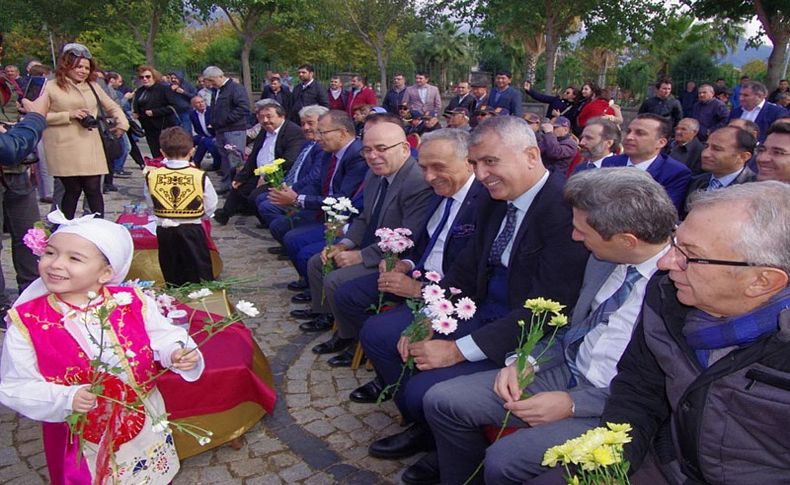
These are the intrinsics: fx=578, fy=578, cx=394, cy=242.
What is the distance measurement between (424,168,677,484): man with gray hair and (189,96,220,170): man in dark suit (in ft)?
30.9

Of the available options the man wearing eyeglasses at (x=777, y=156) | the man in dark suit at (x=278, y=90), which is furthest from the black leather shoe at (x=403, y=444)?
the man in dark suit at (x=278, y=90)

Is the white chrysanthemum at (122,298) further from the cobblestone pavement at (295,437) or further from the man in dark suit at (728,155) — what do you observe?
the man in dark suit at (728,155)

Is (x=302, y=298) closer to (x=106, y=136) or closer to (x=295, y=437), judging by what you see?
(x=295, y=437)

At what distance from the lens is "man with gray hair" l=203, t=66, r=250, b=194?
922 cm

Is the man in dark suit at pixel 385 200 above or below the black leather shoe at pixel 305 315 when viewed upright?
above

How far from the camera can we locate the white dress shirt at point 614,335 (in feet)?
7.39

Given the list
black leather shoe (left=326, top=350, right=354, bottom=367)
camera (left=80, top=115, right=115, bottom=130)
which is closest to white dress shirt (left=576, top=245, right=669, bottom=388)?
black leather shoe (left=326, top=350, right=354, bottom=367)

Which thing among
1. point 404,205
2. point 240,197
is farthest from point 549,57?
point 404,205

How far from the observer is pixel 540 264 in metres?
2.67

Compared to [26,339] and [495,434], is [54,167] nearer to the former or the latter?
[26,339]

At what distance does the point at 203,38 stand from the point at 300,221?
52.2m

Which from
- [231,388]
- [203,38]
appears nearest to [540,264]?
[231,388]

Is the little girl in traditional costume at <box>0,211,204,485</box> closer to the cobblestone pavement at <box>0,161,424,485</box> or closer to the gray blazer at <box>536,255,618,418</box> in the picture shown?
the cobblestone pavement at <box>0,161,424,485</box>

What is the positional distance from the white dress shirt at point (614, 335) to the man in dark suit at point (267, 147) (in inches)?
199
